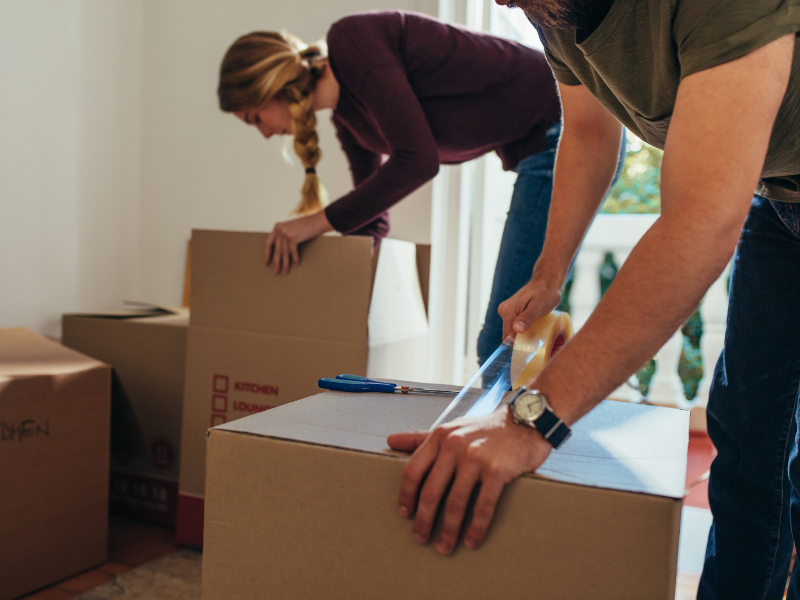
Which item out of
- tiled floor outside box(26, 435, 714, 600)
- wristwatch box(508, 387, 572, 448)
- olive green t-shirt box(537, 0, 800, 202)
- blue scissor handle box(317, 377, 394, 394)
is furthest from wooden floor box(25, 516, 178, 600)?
olive green t-shirt box(537, 0, 800, 202)

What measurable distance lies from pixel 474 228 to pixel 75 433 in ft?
3.89

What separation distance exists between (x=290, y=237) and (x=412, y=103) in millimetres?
325

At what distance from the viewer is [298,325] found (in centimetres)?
120

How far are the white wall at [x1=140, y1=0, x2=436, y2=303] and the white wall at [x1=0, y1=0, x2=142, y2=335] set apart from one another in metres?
0.06

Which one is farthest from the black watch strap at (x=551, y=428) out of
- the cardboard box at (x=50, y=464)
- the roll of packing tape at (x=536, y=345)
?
the cardboard box at (x=50, y=464)

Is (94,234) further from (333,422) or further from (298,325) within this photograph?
(333,422)

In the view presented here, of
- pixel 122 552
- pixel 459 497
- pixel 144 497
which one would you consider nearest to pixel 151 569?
pixel 122 552

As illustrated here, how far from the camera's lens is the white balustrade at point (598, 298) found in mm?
2240

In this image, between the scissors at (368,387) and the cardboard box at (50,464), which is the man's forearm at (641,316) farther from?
the cardboard box at (50,464)

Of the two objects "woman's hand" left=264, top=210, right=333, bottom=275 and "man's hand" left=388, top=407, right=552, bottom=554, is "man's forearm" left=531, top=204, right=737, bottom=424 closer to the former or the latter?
"man's hand" left=388, top=407, right=552, bottom=554

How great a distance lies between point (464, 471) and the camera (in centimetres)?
42

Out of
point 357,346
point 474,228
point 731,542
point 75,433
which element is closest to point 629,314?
point 731,542

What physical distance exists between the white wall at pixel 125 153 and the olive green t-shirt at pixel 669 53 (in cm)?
104

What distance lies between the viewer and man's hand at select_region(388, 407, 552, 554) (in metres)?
0.42
